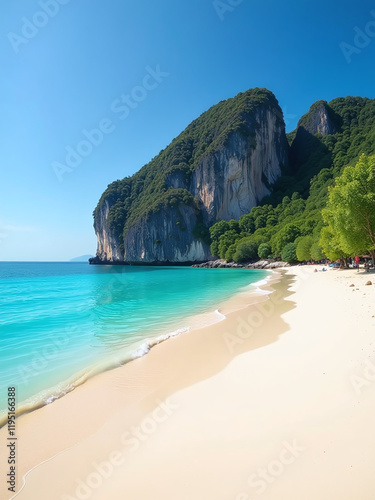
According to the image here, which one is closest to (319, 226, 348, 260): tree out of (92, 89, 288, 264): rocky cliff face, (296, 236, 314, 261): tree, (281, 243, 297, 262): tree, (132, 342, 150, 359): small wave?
(296, 236, 314, 261): tree

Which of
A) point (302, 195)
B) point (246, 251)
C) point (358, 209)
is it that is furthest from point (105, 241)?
point (358, 209)

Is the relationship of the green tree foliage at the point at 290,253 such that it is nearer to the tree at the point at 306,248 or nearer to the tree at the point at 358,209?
the tree at the point at 306,248

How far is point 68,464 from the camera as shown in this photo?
385cm

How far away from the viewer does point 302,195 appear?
349ft

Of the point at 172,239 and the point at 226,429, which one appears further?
the point at 172,239

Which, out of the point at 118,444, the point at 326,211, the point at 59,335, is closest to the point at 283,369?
the point at 118,444

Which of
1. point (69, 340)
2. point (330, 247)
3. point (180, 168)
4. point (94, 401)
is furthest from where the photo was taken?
point (180, 168)

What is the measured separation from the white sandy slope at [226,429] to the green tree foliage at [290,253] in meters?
57.9

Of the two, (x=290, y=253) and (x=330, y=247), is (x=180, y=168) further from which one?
(x=330, y=247)

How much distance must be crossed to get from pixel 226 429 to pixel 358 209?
23361 mm

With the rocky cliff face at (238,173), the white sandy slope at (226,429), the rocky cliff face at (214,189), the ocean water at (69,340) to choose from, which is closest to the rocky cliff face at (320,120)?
the rocky cliff face at (214,189)

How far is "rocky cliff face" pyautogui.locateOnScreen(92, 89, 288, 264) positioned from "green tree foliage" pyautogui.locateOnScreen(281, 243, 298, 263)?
43359 mm

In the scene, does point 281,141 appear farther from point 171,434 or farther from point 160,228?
point 171,434

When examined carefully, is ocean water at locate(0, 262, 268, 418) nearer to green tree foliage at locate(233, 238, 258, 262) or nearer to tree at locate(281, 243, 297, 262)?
tree at locate(281, 243, 297, 262)
